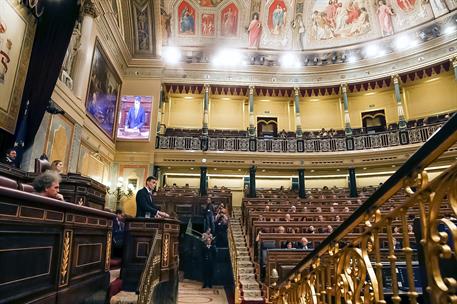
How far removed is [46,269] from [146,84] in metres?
14.0

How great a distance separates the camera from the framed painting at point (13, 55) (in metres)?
5.89

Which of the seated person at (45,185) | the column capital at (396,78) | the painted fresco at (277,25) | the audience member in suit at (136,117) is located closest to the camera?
the seated person at (45,185)

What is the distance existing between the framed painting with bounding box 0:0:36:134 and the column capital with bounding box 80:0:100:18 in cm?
387

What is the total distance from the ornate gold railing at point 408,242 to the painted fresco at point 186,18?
16547 mm

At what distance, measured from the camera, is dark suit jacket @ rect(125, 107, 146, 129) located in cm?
1409

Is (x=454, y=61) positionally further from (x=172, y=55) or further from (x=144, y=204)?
(x=144, y=204)

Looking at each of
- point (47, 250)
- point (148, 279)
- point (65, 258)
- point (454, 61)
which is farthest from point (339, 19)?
point (47, 250)

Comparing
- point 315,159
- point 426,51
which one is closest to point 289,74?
point 315,159

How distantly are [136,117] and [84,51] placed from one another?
4.69 m

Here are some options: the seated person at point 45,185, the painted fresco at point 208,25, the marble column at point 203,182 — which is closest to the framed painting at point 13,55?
the seated person at point 45,185

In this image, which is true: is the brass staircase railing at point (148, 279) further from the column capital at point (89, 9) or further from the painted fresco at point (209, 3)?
the painted fresco at point (209, 3)

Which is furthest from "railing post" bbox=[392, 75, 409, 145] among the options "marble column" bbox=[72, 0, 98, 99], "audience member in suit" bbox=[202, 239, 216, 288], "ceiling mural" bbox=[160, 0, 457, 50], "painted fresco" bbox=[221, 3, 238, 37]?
"marble column" bbox=[72, 0, 98, 99]

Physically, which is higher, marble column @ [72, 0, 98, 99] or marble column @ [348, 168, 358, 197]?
marble column @ [72, 0, 98, 99]

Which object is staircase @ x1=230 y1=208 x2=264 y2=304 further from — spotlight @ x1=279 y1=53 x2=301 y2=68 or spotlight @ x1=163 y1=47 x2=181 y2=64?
spotlight @ x1=279 y1=53 x2=301 y2=68
